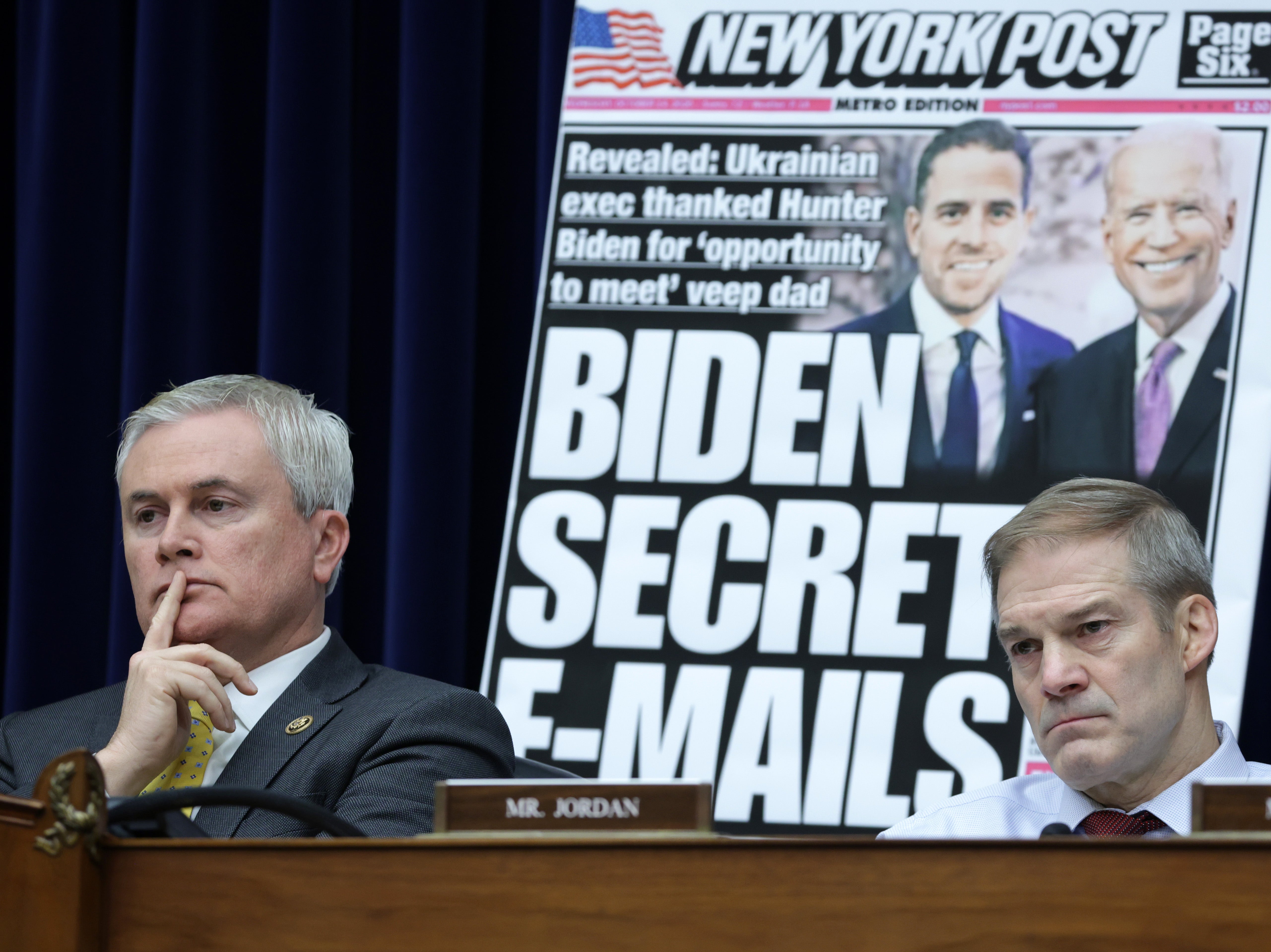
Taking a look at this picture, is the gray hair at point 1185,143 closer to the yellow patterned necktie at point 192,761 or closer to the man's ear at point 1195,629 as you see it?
the man's ear at point 1195,629

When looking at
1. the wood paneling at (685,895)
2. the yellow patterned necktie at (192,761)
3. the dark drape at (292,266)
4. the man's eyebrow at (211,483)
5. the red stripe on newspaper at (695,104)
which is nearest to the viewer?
the wood paneling at (685,895)

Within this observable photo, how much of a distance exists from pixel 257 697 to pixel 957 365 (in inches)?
48.1

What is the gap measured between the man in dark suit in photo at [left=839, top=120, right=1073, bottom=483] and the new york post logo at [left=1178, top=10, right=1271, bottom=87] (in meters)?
0.29

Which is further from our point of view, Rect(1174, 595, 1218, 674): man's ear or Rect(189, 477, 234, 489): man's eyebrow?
Rect(189, 477, 234, 489): man's eyebrow

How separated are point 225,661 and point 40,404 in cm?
154

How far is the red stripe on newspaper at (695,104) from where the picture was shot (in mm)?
2656

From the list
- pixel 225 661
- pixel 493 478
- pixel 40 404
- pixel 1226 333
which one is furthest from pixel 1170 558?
pixel 40 404

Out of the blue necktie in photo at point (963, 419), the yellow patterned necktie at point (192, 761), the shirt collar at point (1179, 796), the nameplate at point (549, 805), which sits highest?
the blue necktie in photo at point (963, 419)

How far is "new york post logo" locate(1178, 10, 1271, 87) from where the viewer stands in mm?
2461

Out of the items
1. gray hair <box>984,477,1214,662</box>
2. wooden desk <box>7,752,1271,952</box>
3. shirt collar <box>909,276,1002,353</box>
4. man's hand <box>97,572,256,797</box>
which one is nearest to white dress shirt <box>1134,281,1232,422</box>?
shirt collar <box>909,276,1002,353</box>

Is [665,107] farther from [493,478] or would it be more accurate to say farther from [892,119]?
[493,478]

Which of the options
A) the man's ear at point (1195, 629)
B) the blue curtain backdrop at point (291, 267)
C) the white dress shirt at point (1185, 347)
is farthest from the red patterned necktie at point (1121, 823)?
the blue curtain backdrop at point (291, 267)

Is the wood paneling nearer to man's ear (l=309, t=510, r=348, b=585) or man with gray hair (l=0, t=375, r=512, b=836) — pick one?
man with gray hair (l=0, t=375, r=512, b=836)

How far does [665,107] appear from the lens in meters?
2.71
